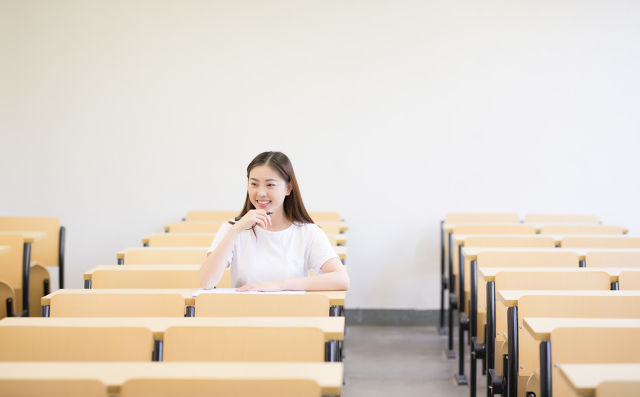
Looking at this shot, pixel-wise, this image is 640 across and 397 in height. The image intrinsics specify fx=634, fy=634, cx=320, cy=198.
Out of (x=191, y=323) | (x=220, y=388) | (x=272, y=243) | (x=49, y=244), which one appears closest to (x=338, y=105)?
(x=49, y=244)

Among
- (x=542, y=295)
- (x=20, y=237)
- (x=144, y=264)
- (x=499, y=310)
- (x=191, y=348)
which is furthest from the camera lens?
(x=20, y=237)

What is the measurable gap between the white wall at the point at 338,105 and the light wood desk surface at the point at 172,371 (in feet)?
11.5

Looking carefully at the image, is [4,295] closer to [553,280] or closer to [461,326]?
[461,326]

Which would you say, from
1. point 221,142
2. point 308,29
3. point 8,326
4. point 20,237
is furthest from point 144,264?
point 308,29

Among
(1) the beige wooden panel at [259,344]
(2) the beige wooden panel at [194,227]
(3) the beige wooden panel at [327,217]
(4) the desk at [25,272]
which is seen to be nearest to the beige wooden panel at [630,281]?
(1) the beige wooden panel at [259,344]

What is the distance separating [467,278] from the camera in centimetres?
380

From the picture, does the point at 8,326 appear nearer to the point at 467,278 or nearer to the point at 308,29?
the point at 467,278

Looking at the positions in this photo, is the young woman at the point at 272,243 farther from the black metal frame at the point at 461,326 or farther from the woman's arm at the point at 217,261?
the black metal frame at the point at 461,326

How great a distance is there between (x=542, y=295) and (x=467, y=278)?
145 centimetres

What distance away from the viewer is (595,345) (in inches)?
76.0

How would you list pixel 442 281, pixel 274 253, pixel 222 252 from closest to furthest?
pixel 222 252, pixel 274 253, pixel 442 281

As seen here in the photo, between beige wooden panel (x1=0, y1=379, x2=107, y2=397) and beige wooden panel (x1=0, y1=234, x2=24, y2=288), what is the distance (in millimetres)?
2486

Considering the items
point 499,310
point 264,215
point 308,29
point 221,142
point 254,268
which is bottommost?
point 499,310

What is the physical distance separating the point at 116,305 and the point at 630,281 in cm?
218
